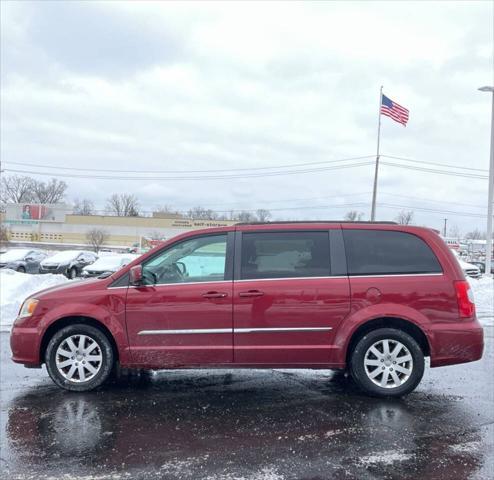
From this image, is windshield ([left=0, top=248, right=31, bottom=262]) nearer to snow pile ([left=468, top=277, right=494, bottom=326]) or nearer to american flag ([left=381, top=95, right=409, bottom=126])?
american flag ([left=381, top=95, right=409, bottom=126])

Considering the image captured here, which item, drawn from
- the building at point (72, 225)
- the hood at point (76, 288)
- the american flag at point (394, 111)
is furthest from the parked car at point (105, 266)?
the building at point (72, 225)

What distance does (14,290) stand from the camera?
12.9m

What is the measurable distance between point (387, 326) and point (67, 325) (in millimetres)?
3391

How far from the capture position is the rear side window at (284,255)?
5328 millimetres

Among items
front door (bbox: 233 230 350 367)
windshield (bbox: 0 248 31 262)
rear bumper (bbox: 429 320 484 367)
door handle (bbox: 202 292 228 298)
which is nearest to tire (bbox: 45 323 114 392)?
door handle (bbox: 202 292 228 298)

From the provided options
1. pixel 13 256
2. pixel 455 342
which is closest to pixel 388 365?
pixel 455 342

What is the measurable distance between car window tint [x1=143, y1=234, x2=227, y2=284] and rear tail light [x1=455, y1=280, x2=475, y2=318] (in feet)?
7.99

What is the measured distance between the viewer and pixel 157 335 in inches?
207

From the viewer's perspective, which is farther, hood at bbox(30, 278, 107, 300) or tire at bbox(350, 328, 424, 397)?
Answer: hood at bbox(30, 278, 107, 300)

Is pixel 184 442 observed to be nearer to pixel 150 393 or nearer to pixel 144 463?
pixel 144 463

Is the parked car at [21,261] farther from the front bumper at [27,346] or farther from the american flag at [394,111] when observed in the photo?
the front bumper at [27,346]

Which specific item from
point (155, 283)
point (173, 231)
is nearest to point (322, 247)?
point (155, 283)

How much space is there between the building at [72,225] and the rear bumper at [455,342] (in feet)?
226

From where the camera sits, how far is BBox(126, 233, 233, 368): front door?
17.1 ft
